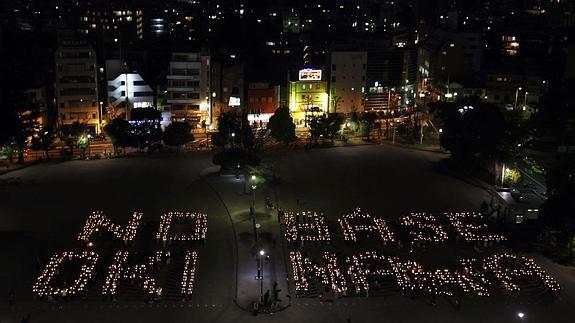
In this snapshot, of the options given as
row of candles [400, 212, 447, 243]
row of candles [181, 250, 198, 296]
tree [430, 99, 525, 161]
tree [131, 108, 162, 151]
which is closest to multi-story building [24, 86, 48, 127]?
tree [131, 108, 162, 151]

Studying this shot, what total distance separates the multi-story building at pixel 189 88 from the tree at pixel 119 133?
24.6ft

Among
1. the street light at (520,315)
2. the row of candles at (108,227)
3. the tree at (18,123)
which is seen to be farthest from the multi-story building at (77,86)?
the street light at (520,315)

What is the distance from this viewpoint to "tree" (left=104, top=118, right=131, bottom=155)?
3984 cm

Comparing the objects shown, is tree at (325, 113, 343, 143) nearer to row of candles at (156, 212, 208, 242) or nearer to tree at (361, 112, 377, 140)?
tree at (361, 112, 377, 140)

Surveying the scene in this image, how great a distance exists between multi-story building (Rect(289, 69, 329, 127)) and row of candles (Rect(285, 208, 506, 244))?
838 inches

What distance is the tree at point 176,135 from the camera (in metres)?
40.6

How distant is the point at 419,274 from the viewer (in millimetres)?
23156

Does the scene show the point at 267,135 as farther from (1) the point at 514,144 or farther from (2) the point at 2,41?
(2) the point at 2,41

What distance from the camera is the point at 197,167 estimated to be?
37.1m

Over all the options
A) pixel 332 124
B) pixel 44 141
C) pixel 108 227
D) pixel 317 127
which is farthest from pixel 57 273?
pixel 332 124

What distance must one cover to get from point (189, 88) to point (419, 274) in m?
28.6

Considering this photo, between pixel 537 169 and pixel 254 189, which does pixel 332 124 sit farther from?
pixel 537 169

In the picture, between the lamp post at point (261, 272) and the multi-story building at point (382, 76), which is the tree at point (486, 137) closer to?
the multi-story building at point (382, 76)

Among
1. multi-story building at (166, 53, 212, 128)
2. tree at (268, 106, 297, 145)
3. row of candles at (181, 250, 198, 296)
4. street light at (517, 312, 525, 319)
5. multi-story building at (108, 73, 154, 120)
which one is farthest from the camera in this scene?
multi-story building at (166, 53, 212, 128)
